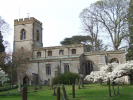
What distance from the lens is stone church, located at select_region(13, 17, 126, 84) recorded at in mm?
30391

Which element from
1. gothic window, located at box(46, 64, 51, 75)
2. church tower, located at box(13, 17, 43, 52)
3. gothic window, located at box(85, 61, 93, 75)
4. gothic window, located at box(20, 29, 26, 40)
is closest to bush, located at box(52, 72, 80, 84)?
gothic window, located at box(46, 64, 51, 75)

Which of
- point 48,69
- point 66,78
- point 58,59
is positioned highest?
point 58,59

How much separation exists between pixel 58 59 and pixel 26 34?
36.9ft

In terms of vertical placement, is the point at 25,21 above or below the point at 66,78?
above

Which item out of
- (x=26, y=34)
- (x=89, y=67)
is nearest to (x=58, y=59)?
(x=89, y=67)

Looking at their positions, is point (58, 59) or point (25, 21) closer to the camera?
point (58, 59)

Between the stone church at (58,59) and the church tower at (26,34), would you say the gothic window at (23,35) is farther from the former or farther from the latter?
the stone church at (58,59)

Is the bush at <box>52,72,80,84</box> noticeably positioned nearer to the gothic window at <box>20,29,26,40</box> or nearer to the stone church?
the stone church

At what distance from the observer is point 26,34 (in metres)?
37.8

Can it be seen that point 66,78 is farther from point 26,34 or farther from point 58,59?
point 26,34

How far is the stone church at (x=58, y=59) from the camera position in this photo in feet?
99.7

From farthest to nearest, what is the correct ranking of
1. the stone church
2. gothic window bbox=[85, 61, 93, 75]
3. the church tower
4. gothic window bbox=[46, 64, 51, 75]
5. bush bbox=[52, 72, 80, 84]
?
the church tower < gothic window bbox=[85, 61, 93, 75] < gothic window bbox=[46, 64, 51, 75] < the stone church < bush bbox=[52, 72, 80, 84]

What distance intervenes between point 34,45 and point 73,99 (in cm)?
2584

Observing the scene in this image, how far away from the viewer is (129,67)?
1429 cm
